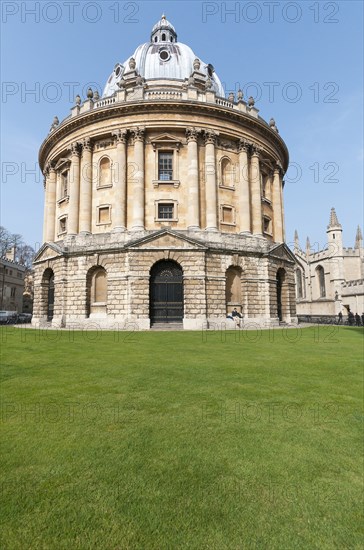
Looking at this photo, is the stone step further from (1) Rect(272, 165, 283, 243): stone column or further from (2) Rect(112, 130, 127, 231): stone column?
(1) Rect(272, 165, 283, 243): stone column

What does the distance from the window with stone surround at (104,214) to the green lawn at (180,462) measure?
21516 mm

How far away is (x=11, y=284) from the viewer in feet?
195

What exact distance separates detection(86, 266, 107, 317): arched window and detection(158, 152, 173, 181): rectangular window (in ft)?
30.4

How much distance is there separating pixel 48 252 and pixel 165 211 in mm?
11560

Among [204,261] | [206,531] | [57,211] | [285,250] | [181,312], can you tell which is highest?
[57,211]

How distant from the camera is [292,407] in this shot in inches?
224

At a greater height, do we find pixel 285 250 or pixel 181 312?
pixel 285 250

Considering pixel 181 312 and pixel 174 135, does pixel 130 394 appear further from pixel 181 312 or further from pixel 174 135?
pixel 174 135

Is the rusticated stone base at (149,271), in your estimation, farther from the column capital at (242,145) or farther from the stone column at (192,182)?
the column capital at (242,145)

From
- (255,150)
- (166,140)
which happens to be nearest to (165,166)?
(166,140)

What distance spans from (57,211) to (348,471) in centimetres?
3326

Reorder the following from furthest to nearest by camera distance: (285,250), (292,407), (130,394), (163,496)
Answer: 1. (285,250)
2. (130,394)
3. (292,407)
4. (163,496)

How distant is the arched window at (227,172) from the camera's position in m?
28.9

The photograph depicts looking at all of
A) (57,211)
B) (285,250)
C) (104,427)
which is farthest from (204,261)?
(104,427)
